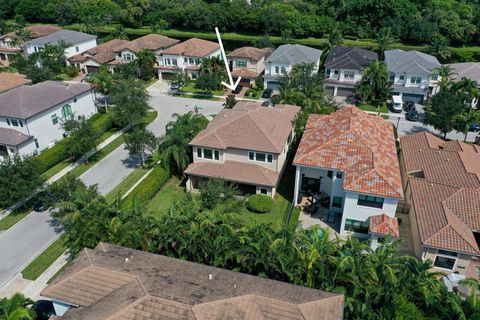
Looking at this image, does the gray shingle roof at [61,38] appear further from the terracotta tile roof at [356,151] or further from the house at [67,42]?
the terracotta tile roof at [356,151]

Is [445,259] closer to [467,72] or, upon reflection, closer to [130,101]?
[130,101]

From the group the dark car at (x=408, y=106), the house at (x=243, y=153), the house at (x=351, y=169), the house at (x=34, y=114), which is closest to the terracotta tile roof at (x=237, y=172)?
the house at (x=243, y=153)

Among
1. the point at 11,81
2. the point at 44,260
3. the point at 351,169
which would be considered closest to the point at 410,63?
the point at 351,169

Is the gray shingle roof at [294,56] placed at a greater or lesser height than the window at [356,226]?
greater

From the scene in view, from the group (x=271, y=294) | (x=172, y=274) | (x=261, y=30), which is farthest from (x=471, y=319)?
(x=261, y=30)

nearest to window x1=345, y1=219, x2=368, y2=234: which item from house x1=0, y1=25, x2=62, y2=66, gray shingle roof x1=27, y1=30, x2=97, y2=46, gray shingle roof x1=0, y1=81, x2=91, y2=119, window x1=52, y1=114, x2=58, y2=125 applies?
gray shingle roof x1=0, y1=81, x2=91, y2=119

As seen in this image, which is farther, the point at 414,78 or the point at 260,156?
the point at 414,78

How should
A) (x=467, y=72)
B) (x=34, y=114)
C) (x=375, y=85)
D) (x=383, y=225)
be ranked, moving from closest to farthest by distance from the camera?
1. (x=383, y=225)
2. (x=34, y=114)
3. (x=375, y=85)
4. (x=467, y=72)
